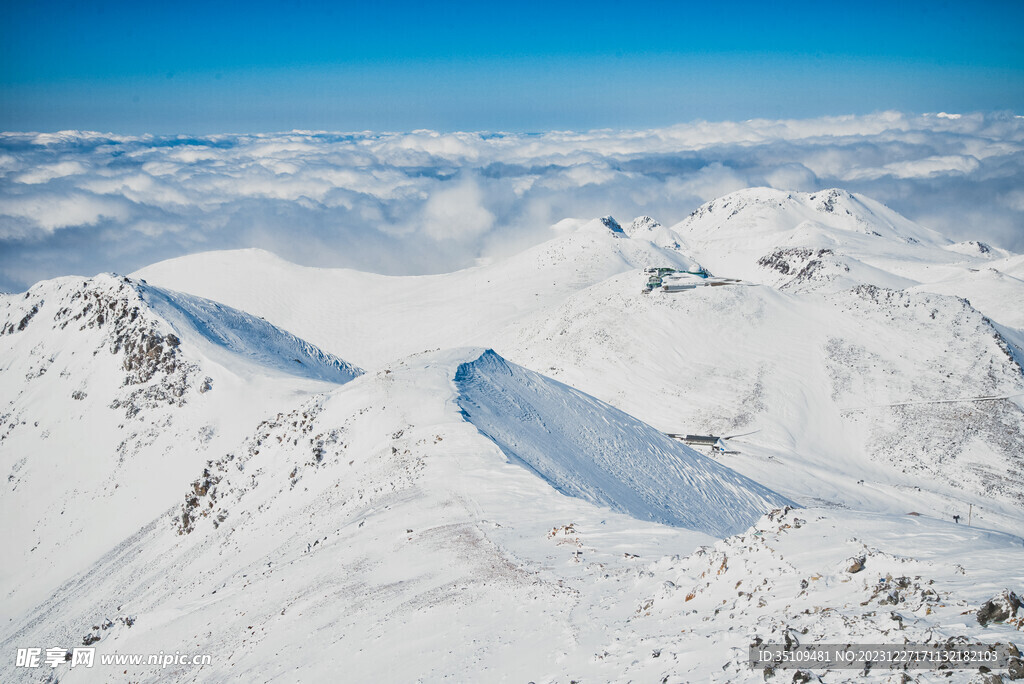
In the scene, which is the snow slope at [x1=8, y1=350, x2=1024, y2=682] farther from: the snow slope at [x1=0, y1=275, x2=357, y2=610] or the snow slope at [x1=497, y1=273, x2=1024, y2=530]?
the snow slope at [x1=497, y1=273, x2=1024, y2=530]

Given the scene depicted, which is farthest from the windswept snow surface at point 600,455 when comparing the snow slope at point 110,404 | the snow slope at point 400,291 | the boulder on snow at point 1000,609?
the snow slope at point 400,291

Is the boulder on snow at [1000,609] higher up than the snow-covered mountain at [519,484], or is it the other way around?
the boulder on snow at [1000,609]

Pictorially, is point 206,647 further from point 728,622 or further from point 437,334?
point 437,334

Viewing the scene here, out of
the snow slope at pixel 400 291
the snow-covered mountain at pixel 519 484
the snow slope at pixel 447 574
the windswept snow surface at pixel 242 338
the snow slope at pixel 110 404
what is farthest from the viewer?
the snow slope at pixel 400 291

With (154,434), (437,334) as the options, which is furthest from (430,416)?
(437,334)

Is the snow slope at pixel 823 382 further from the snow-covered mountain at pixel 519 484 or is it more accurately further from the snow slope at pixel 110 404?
the snow slope at pixel 110 404

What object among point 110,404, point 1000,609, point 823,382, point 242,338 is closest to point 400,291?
point 242,338
